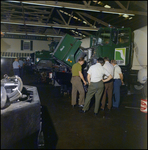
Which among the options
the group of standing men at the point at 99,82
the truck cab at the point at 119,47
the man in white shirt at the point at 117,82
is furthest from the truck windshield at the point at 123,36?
the man in white shirt at the point at 117,82

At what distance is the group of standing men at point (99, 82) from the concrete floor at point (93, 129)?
1.13 feet

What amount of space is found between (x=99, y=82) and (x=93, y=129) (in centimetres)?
154

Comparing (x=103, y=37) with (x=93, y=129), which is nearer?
(x=93, y=129)

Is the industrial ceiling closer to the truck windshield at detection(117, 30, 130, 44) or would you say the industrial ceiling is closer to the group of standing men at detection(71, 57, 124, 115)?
the truck windshield at detection(117, 30, 130, 44)

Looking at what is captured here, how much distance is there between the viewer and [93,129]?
4.18m

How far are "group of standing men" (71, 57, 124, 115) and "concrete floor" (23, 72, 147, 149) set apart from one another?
34 centimetres

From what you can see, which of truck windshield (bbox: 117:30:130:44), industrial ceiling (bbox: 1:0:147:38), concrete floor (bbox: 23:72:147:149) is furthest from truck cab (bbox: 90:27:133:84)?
concrete floor (bbox: 23:72:147:149)

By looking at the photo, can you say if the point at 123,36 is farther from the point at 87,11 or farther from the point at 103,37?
the point at 87,11

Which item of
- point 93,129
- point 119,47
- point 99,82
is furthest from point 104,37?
point 93,129

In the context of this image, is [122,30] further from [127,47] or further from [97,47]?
[97,47]

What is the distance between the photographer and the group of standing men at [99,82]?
520 centimetres

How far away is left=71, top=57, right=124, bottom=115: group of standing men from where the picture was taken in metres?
5.20

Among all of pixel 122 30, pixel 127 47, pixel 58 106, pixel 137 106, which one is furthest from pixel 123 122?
pixel 122 30

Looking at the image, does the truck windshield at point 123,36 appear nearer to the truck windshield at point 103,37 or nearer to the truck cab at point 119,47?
the truck cab at point 119,47
